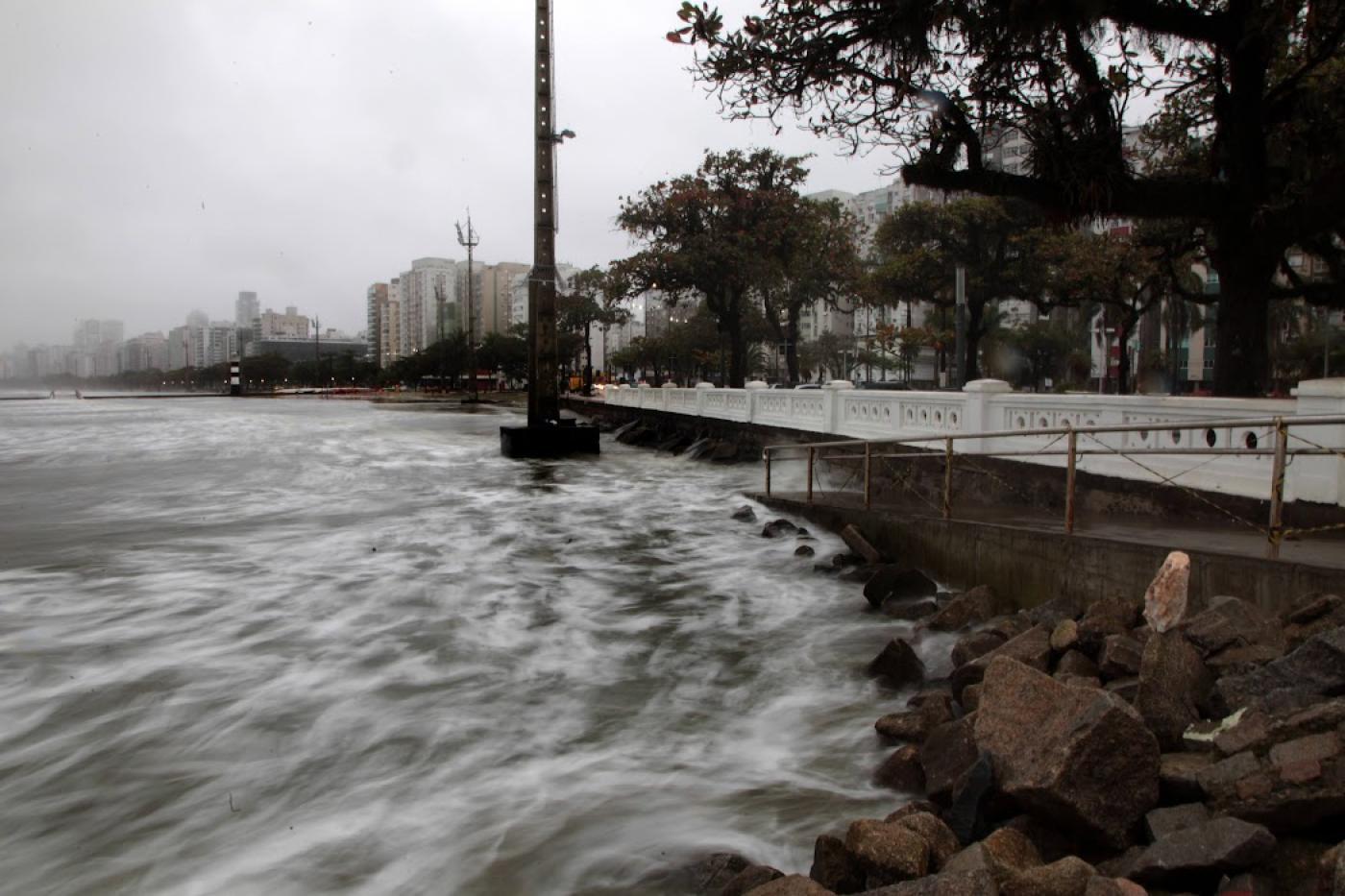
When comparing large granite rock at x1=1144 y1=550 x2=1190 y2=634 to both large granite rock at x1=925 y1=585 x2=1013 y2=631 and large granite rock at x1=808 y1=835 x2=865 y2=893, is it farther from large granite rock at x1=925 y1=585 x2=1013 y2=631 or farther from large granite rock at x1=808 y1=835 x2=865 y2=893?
large granite rock at x1=925 y1=585 x2=1013 y2=631

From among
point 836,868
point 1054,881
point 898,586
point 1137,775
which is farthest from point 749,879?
point 898,586

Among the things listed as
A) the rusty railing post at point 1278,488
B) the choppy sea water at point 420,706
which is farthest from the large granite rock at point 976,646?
the rusty railing post at point 1278,488

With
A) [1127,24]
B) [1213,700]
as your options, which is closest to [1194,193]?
[1127,24]

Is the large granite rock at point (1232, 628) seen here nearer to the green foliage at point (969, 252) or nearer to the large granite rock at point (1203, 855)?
the large granite rock at point (1203, 855)

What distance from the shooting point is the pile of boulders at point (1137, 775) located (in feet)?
10.8

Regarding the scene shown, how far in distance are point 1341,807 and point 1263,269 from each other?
10453 millimetres

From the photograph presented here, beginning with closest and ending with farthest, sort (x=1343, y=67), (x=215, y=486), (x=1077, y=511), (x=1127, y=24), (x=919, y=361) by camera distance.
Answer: (x=1077, y=511), (x=1127, y=24), (x=1343, y=67), (x=215, y=486), (x=919, y=361)

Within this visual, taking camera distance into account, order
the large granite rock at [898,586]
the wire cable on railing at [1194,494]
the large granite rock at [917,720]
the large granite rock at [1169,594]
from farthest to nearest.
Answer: the large granite rock at [898,586], the wire cable on railing at [1194,494], the large granite rock at [917,720], the large granite rock at [1169,594]

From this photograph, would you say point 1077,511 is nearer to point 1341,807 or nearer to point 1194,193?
point 1194,193

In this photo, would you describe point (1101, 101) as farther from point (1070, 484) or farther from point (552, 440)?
point (552, 440)

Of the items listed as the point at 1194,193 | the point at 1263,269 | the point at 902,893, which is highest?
the point at 1194,193

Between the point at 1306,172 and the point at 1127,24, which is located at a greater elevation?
the point at 1127,24

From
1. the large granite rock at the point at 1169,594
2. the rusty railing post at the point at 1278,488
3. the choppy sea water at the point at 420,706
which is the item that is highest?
the rusty railing post at the point at 1278,488

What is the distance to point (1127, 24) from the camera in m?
11.3
